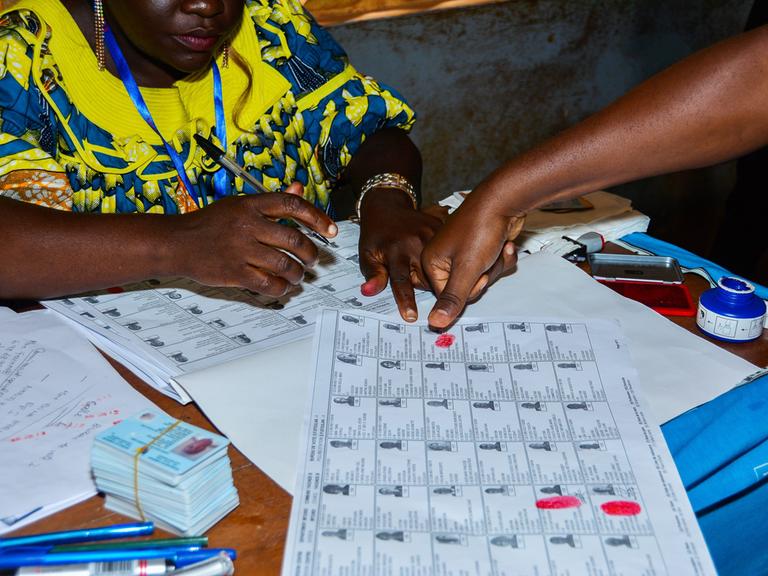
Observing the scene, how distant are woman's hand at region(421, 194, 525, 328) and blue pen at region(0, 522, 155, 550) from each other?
48cm

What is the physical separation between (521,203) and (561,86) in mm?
2227

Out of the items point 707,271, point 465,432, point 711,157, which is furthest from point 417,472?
point 707,271

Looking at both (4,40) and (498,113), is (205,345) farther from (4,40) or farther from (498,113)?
(498,113)

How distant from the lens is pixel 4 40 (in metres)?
1.34

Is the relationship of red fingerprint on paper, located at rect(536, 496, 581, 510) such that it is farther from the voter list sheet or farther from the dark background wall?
the dark background wall

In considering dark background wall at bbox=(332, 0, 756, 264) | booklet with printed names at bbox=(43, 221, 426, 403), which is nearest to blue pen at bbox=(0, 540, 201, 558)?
booklet with printed names at bbox=(43, 221, 426, 403)

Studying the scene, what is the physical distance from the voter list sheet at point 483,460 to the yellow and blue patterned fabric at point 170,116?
55 centimetres

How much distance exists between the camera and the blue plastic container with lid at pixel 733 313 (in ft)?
3.66

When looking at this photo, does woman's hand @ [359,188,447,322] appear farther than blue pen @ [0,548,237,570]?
Yes

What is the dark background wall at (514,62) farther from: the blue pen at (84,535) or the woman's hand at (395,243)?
the blue pen at (84,535)

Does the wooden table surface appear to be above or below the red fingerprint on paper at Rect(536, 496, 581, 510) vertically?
below

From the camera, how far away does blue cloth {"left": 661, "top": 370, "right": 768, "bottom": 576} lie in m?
0.94

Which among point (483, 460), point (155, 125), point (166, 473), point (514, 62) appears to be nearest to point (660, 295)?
point (483, 460)

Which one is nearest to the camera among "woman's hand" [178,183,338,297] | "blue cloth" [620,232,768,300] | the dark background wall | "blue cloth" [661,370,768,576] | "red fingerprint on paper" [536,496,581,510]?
"red fingerprint on paper" [536,496,581,510]
